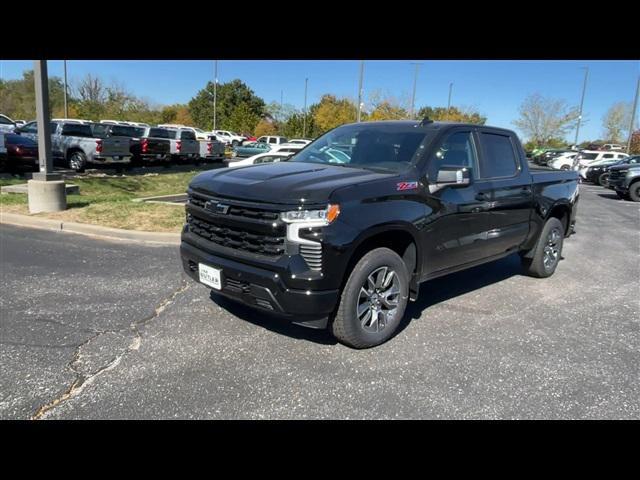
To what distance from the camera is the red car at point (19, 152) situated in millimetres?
14352

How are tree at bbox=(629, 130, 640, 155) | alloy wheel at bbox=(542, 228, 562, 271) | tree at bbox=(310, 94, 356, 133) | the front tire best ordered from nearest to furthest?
the front tire → alloy wheel at bbox=(542, 228, 562, 271) → tree at bbox=(310, 94, 356, 133) → tree at bbox=(629, 130, 640, 155)

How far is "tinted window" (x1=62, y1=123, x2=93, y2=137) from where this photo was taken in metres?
18.1

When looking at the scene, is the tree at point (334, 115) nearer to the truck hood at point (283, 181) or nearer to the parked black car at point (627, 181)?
the parked black car at point (627, 181)

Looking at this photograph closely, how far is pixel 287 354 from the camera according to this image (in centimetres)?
370

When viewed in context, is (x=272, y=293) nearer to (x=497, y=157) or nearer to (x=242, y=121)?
(x=497, y=157)

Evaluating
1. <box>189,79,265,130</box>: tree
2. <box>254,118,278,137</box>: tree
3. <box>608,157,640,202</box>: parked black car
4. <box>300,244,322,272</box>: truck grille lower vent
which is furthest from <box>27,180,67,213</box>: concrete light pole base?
<box>189,79,265,130</box>: tree

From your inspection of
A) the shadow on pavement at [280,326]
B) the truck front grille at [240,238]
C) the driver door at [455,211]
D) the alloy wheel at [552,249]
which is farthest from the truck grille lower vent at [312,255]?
the alloy wheel at [552,249]

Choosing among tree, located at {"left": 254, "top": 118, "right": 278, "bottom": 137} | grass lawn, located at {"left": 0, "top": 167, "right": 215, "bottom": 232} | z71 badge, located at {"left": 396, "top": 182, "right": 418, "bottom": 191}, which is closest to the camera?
z71 badge, located at {"left": 396, "top": 182, "right": 418, "bottom": 191}

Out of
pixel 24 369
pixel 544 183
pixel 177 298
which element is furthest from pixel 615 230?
pixel 24 369

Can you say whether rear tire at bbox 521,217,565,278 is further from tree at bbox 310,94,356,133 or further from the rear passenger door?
tree at bbox 310,94,356,133

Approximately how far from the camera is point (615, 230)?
10617mm

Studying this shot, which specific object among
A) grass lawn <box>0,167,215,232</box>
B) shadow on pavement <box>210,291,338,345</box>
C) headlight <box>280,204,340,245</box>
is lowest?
shadow on pavement <box>210,291,338,345</box>

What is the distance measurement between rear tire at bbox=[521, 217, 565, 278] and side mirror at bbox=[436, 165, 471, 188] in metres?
2.36
